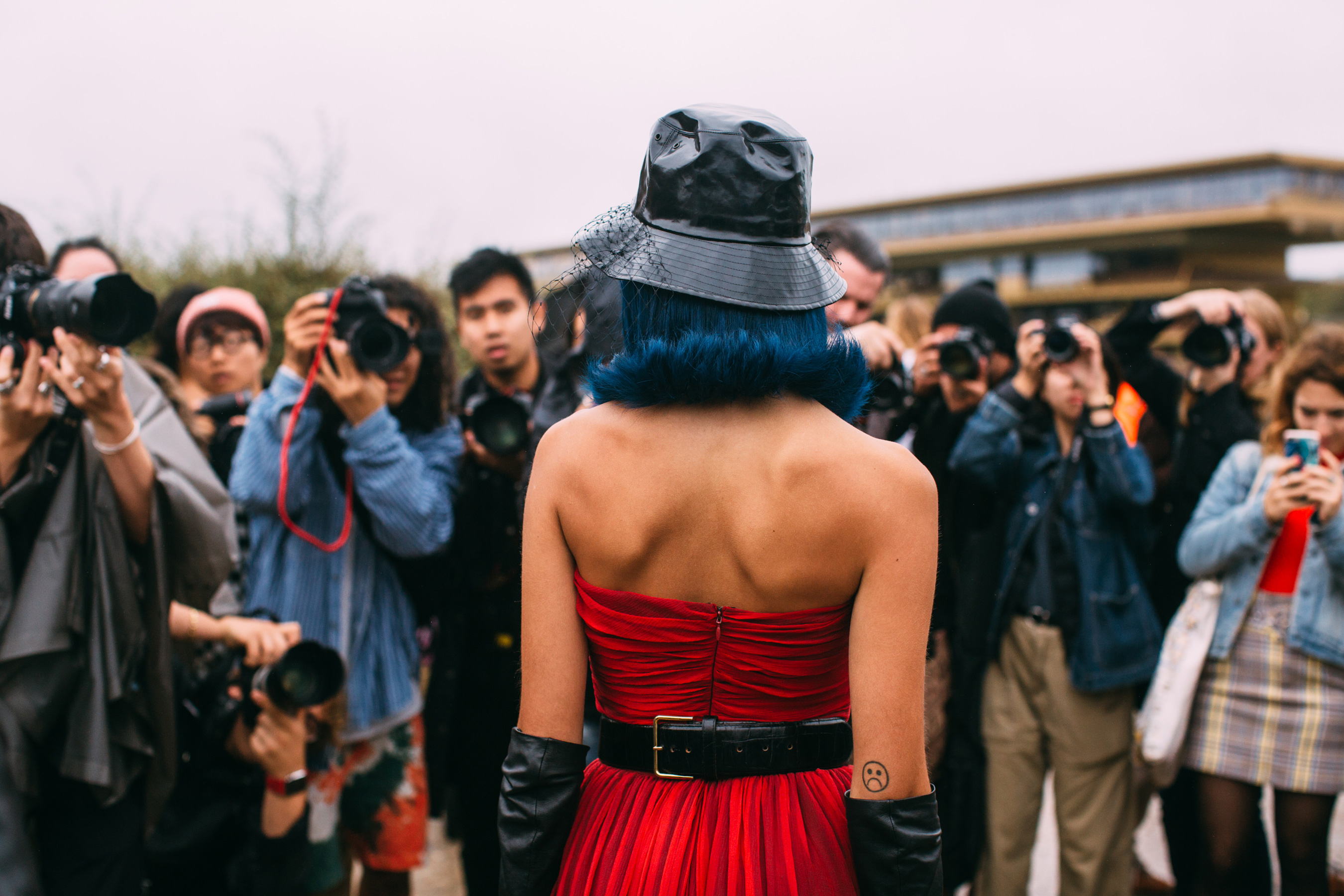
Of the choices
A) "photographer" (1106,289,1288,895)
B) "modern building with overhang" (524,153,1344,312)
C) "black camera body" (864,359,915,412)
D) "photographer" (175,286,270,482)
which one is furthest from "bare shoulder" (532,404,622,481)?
"modern building with overhang" (524,153,1344,312)

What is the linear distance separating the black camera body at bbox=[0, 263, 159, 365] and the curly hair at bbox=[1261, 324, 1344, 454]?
3.46 meters

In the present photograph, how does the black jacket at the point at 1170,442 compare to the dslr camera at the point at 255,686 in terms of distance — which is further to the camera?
the black jacket at the point at 1170,442

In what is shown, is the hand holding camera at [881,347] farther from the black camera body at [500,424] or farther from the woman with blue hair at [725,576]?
the woman with blue hair at [725,576]

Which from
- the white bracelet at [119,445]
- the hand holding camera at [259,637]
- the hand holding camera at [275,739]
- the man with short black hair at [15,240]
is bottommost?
the hand holding camera at [275,739]

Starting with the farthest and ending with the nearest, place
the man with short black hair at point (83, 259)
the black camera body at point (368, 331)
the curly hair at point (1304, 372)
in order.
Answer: the man with short black hair at point (83, 259), the curly hair at point (1304, 372), the black camera body at point (368, 331)

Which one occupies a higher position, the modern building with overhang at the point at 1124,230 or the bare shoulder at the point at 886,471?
the modern building with overhang at the point at 1124,230

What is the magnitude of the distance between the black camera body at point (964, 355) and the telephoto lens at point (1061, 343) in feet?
0.89

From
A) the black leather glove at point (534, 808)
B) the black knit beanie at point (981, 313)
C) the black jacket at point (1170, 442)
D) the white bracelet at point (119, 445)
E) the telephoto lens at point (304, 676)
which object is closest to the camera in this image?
the black leather glove at point (534, 808)

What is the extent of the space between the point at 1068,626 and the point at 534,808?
2.28m

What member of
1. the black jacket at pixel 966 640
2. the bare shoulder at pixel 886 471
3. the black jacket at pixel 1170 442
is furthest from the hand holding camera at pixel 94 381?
the black jacket at pixel 1170 442

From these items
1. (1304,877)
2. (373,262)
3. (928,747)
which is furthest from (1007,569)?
(373,262)

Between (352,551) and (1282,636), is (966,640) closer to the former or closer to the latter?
(1282,636)

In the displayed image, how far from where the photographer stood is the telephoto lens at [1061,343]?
3.06 m

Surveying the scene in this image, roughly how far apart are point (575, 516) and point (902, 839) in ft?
2.27
